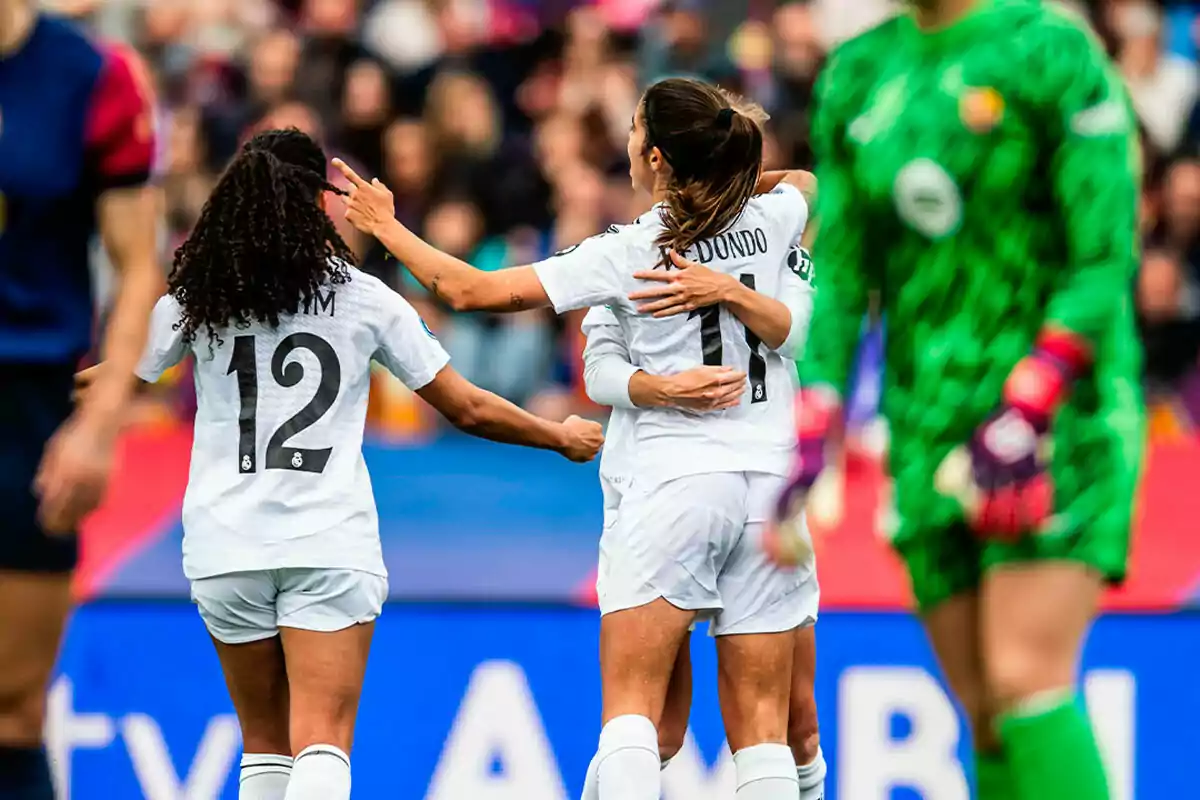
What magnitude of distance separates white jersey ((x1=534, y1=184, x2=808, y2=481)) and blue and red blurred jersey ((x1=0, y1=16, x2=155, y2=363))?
3.20 ft

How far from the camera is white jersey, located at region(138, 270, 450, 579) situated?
439 cm

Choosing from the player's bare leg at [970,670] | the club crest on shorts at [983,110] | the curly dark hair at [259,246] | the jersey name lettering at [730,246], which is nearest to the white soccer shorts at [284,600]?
the curly dark hair at [259,246]

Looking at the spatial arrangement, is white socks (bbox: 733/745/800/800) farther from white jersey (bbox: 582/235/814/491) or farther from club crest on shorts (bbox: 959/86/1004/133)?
club crest on shorts (bbox: 959/86/1004/133)

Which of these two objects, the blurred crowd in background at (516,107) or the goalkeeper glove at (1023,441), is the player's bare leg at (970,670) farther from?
the blurred crowd in background at (516,107)

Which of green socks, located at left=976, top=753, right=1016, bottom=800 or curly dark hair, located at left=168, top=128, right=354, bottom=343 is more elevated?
curly dark hair, located at left=168, top=128, right=354, bottom=343

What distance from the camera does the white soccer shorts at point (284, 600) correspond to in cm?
441

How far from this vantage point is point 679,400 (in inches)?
176

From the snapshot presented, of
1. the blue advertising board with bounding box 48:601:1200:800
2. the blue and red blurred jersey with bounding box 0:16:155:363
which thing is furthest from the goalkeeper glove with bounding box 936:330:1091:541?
the blue advertising board with bounding box 48:601:1200:800

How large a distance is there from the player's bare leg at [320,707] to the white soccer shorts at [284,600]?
0.03 meters

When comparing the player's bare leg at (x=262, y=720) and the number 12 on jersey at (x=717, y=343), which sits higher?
the number 12 on jersey at (x=717, y=343)

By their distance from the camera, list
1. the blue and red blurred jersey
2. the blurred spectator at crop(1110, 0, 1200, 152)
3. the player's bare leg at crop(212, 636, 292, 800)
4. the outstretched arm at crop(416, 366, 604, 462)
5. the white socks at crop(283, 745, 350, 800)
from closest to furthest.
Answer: the blue and red blurred jersey < the white socks at crop(283, 745, 350, 800) < the player's bare leg at crop(212, 636, 292, 800) < the outstretched arm at crop(416, 366, 604, 462) < the blurred spectator at crop(1110, 0, 1200, 152)

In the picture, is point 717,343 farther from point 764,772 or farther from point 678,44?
point 678,44

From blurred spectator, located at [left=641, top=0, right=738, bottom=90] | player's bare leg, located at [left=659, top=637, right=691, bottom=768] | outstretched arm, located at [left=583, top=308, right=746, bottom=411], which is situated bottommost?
player's bare leg, located at [left=659, top=637, right=691, bottom=768]

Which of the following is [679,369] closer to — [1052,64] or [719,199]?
[719,199]
